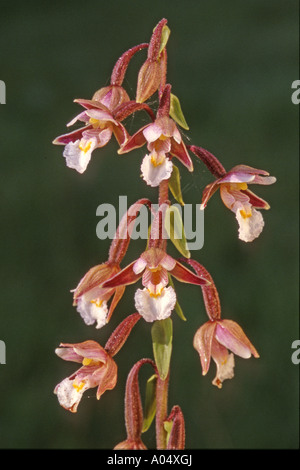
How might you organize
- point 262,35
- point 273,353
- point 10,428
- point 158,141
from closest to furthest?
point 158,141
point 10,428
point 273,353
point 262,35

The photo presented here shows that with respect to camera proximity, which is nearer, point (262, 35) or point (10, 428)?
point (10, 428)

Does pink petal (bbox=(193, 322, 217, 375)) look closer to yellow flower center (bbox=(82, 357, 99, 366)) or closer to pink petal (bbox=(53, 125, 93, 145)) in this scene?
yellow flower center (bbox=(82, 357, 99, 366))

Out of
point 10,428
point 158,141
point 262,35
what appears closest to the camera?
point 158,141

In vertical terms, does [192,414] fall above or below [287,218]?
below

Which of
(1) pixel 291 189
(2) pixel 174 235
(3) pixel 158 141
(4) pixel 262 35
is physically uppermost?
(4) pixel 262 35

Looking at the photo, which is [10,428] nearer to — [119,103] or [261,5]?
[119,103]

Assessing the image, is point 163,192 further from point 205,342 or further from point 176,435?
point 176,435

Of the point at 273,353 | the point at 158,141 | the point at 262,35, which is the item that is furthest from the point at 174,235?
the point at 262,35
